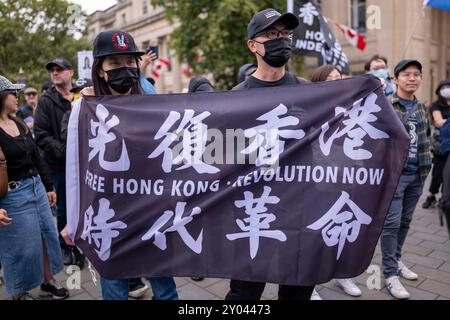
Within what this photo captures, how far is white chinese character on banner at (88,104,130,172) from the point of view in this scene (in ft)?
7.37

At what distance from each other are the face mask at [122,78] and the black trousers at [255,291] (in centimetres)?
137

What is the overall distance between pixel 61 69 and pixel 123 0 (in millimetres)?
39952

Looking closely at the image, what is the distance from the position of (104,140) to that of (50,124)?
194cm

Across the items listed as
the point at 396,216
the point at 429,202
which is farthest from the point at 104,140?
the point at 429,202

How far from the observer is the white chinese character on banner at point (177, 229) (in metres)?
2.19

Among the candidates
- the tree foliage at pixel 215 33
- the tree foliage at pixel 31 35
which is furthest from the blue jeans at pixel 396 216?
the tree foliage at pixel 31 35

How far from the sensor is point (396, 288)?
319 centimetres

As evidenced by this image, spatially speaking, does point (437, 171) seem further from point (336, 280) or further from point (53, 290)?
point (53, 290)

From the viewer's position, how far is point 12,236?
115 inches

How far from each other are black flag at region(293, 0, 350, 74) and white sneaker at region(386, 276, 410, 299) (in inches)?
142

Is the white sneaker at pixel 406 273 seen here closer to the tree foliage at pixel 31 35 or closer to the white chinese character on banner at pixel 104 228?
the white chinese character on banner at pixel 104 228
